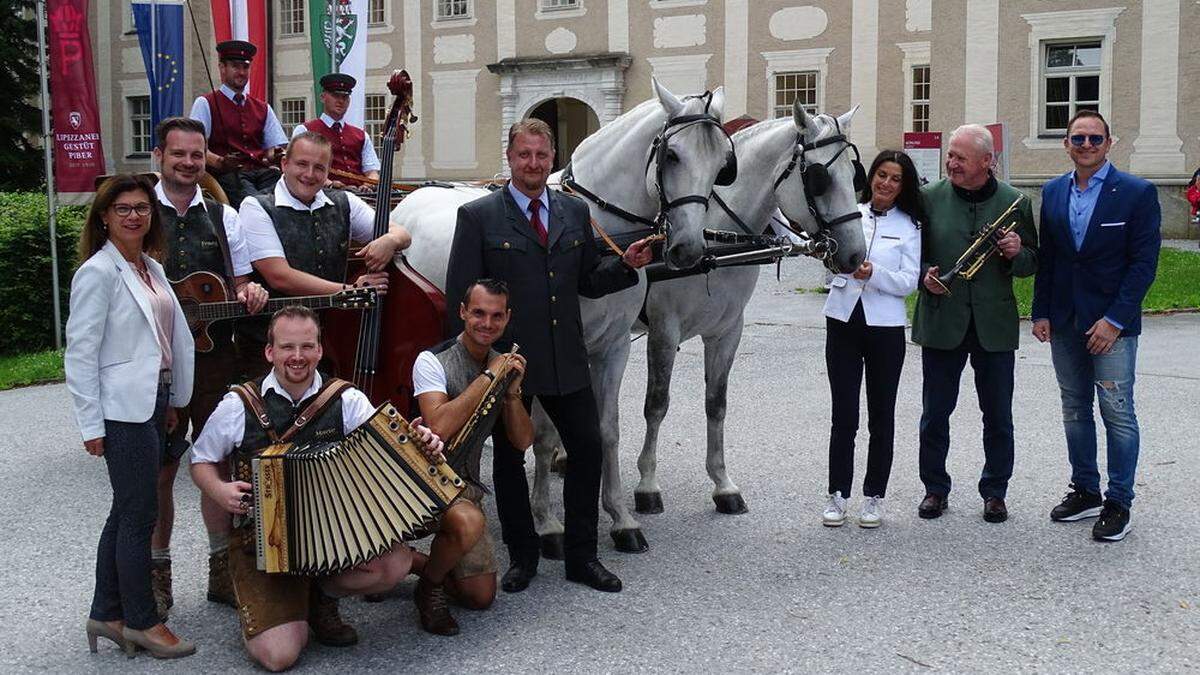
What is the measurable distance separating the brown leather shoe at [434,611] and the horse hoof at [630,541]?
1.22 m

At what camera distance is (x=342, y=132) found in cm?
761

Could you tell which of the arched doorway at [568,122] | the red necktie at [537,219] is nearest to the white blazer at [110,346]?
the red necktie at [537,219]

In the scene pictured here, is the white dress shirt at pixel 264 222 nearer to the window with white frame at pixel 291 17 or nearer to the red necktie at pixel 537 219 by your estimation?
the red necktie at pixel 537 219

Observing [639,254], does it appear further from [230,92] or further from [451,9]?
[451,9]

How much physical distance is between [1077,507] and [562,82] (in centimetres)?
2434

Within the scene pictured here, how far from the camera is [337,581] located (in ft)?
13.5

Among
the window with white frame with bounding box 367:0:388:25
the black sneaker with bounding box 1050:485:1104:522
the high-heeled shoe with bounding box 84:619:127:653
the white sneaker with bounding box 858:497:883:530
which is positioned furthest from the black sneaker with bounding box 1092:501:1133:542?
the window with white frame with bounding box 367:0:388:25

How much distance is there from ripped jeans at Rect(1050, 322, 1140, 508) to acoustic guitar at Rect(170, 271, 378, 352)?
3.49 meters

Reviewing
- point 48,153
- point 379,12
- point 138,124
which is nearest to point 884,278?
point 48,153

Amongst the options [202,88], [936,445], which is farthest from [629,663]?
[202,88]

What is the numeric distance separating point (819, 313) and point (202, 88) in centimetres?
2508

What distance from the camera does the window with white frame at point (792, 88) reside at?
26.5 metres

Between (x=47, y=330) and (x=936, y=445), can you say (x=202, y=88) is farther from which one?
(x=936, y=445)

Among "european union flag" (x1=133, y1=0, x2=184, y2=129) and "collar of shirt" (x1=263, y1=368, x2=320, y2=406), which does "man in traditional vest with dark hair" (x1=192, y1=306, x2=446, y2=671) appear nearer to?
"collar of shirt" (x1=263, y1=368, x2=320, y2=406)
